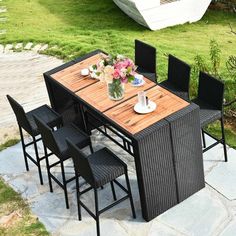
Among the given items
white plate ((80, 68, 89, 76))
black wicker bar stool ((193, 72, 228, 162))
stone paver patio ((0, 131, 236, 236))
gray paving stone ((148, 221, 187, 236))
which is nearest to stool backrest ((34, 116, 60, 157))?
stone paver patio ((0, 131, 236, 236))

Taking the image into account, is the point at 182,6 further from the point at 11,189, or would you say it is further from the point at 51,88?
the point at 11,189

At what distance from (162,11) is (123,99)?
730 cm

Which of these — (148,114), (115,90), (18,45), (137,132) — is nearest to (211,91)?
(148,114)

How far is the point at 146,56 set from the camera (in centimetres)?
801

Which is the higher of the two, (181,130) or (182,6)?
(181,130)

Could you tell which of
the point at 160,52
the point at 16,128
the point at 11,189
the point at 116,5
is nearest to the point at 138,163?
the point at 11,189

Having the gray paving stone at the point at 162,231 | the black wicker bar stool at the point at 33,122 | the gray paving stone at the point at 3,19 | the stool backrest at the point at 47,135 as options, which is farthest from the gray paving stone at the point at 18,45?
the gray paving stone at the point at 162,231

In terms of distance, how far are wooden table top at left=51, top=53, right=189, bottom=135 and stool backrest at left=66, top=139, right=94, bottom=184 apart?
2.02ft

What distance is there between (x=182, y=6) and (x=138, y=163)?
8.70 meters

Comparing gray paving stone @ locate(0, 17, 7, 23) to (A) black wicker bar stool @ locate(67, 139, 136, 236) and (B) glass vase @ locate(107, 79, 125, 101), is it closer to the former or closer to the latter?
(B) glass vase @ locate(107, 79, 125, 101)

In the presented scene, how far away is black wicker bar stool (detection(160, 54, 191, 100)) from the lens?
290 inches

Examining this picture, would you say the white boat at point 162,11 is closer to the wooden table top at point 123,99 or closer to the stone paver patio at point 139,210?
the wooden table top at point 123,99

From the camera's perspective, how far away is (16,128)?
27.0 ft

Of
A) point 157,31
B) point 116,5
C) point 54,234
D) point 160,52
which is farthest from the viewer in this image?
point 116,5
